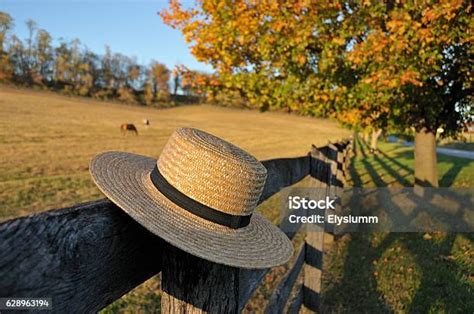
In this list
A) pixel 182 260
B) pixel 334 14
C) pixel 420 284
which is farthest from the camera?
pixel 334 14

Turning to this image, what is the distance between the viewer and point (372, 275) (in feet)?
18.6

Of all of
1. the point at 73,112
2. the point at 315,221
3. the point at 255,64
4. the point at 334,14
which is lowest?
the point at 73,112

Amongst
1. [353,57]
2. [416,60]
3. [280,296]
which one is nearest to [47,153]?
[353,57]

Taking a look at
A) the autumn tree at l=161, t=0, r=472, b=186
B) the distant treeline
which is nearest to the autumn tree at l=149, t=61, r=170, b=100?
the distant treeline

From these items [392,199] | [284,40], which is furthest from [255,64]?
[392,199]

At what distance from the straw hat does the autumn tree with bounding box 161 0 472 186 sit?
19.6 ft

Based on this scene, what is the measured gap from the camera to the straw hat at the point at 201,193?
1.43 metres

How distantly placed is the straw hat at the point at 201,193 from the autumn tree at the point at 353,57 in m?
5.97

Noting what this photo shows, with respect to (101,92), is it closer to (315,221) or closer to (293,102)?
(293,102)

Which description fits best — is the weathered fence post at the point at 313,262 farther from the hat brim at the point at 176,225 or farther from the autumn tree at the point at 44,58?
the autumn tree at the point at 44,58

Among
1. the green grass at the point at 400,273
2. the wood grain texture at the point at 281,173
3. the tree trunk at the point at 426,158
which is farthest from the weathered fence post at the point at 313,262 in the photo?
the tree trunk at the point at 426,158

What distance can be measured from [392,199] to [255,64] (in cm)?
506

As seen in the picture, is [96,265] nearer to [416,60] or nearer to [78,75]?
[416,60]

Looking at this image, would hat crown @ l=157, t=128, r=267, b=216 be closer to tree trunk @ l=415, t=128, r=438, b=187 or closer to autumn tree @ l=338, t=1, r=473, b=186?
autumn tree @ l=338, t=1, r=473, b=186
